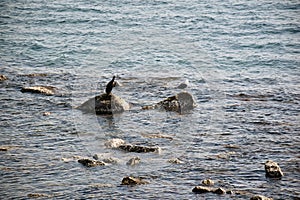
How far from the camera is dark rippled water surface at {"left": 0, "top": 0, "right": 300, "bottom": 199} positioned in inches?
418

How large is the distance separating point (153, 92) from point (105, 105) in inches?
81.9

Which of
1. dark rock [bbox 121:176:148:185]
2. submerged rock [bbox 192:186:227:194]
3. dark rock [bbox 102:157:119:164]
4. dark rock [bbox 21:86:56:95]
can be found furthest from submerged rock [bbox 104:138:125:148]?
dark rock [bbox 21:86:56:95]

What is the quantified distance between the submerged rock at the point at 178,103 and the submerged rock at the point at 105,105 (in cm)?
64

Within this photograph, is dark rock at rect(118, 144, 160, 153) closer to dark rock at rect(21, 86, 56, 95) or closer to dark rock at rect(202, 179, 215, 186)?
dark rock at rect(202, 179, 215, 186)

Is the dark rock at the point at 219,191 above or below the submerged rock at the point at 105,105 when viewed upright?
below

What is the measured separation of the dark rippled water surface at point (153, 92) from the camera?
34.9ft

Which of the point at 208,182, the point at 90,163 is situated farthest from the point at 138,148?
the point at 208,182

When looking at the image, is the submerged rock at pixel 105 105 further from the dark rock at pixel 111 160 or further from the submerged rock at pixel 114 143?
the dark rock at pixel 111 160

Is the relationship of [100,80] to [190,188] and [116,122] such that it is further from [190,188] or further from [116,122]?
[190,188]

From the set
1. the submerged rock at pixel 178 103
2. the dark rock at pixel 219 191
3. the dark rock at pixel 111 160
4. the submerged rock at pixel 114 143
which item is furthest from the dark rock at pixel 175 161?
the submerged rock at pixel 178 103

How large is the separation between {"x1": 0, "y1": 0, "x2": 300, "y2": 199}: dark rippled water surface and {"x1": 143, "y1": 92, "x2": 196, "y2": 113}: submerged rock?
0.91ft

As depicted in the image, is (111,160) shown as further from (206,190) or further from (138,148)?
(206,190)

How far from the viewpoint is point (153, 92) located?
15852mm

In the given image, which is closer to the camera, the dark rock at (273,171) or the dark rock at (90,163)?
the dark rock at (273,171)
